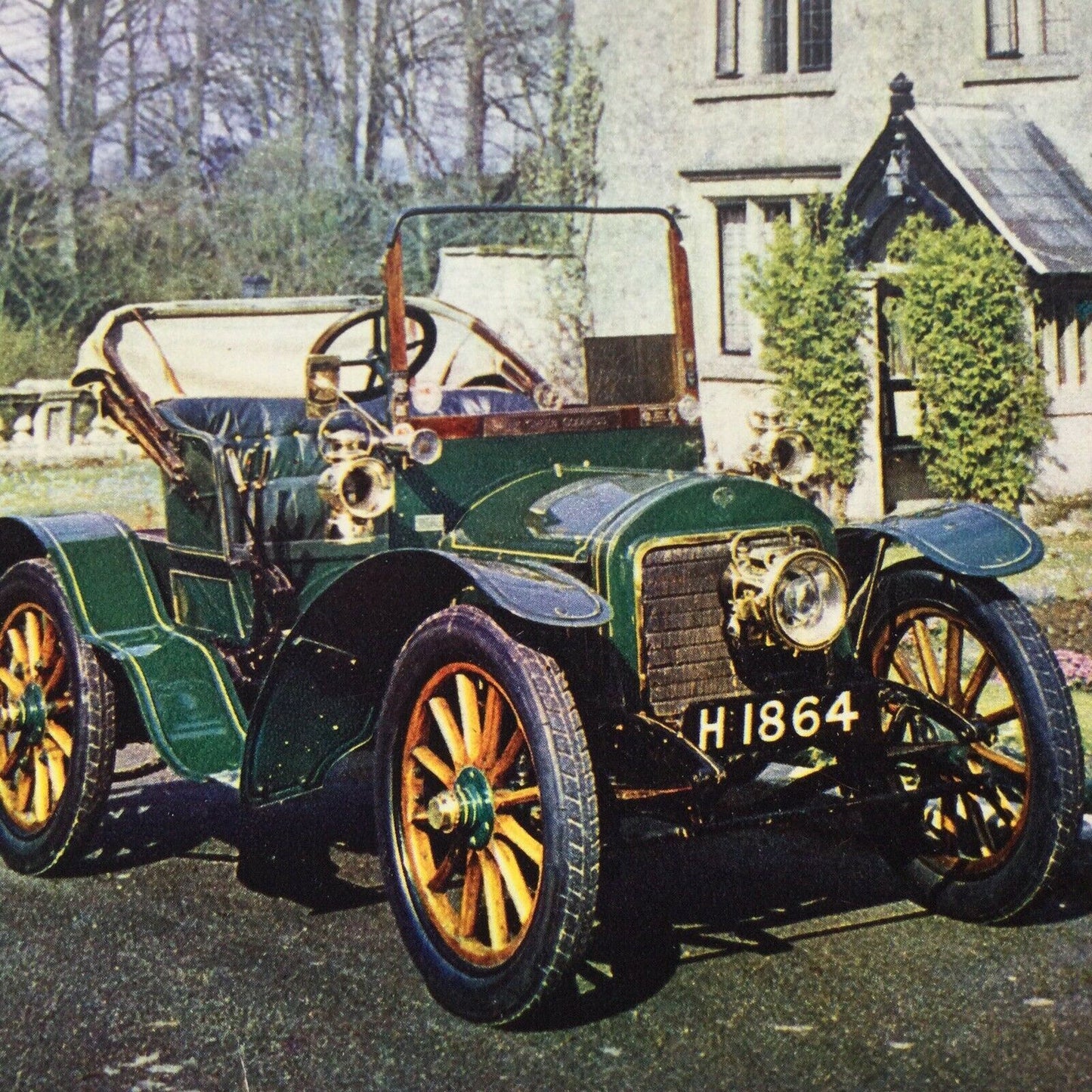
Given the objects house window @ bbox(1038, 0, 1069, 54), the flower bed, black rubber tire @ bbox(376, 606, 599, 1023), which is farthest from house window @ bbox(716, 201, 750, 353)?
black rubber tire @ bbox(376, 606, 599, 1023)

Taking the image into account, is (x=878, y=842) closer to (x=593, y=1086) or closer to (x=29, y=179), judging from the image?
(x=593, y=1086)

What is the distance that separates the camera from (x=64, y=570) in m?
5.73

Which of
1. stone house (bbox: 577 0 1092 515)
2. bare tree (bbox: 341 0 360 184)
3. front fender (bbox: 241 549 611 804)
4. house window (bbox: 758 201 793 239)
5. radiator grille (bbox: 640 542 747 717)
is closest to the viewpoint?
radiator grille (bbox: 640 542 747 717)

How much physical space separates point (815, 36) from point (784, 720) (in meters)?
13.1

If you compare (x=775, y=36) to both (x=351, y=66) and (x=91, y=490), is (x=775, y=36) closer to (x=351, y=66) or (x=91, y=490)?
(x=91, y=490)

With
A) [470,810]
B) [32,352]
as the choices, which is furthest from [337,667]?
[32,352]

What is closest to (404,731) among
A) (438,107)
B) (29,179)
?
(29,179)

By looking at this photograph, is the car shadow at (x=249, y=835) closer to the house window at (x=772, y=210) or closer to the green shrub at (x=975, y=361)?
the green shrub at (x=975, y=361)

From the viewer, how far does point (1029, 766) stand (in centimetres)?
456

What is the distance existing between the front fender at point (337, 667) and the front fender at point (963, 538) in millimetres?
1077

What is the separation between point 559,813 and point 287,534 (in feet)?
7.08

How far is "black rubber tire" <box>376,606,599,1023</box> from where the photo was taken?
12.9 feet

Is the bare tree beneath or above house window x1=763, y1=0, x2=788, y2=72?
above

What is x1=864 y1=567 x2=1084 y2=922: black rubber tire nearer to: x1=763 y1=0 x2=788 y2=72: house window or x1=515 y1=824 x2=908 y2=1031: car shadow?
x1=515 y1=824 x2=908 y2=1031: car shadow
